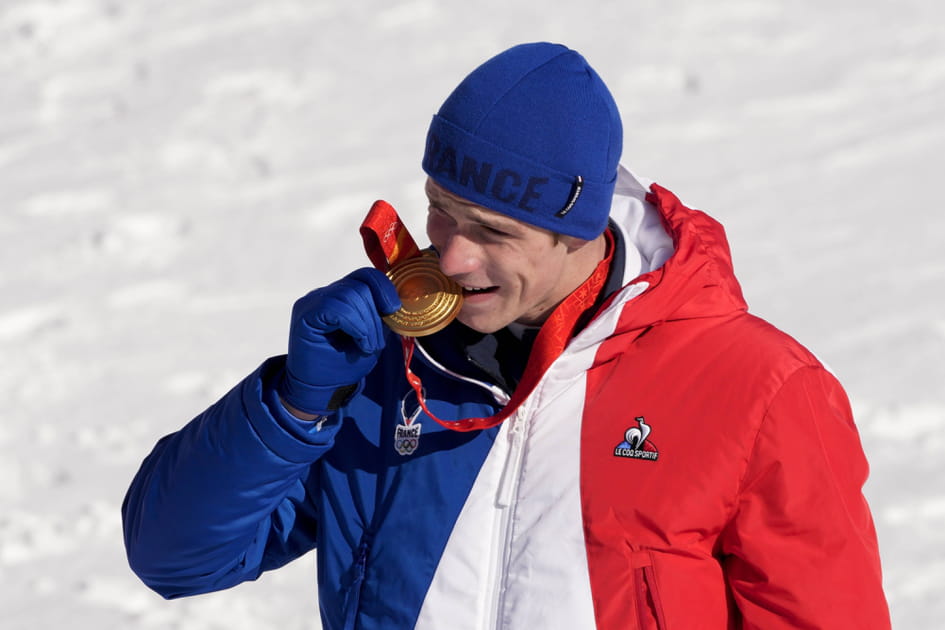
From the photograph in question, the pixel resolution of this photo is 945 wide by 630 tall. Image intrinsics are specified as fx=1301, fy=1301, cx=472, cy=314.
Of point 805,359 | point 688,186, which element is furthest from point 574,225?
point 688,186

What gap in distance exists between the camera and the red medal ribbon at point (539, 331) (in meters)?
2.46

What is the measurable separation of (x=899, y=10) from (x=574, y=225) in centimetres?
544

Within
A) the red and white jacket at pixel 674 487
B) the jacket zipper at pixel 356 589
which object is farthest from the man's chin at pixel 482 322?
the jacket zipper at pixel 356 589

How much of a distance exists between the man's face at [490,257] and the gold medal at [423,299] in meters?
0.03

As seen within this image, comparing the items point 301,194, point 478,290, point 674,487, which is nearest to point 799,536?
point 674,487

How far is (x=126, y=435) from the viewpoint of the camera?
17.4 ft

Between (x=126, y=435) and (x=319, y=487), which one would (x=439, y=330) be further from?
(x=126, y=435)

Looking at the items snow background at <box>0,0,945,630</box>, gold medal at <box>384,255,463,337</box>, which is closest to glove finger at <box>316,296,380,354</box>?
gold medal at <box>384,255,463,337</box>

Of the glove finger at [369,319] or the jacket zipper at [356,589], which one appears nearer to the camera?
the glove finger at [369,319]

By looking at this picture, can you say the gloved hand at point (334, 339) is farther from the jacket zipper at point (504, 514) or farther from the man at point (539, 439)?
the jacket zipper at point (504, 514)

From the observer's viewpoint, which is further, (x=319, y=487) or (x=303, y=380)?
(x=319, y=487)

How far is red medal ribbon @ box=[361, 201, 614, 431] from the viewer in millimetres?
2457

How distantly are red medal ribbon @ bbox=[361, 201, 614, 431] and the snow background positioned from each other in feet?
7.72

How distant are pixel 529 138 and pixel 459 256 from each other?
252 millimetres
